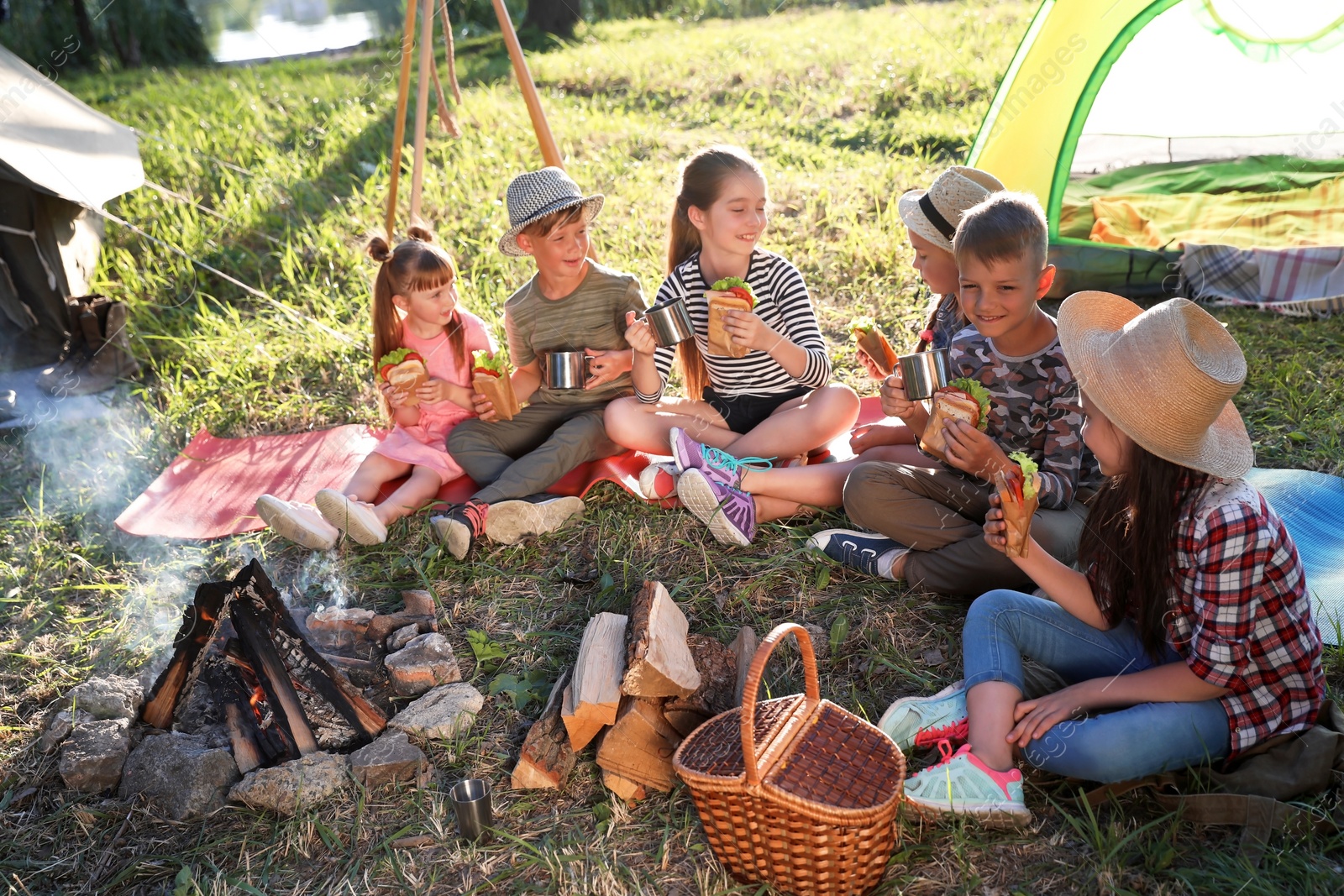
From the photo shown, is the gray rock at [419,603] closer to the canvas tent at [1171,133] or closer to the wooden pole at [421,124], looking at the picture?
the wooden pole at [421,124]

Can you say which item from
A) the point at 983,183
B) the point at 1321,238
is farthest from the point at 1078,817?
the point at 1321,238

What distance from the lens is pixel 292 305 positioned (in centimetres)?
540

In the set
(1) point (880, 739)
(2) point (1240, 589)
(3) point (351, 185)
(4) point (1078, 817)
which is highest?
(3) point (351, 185)

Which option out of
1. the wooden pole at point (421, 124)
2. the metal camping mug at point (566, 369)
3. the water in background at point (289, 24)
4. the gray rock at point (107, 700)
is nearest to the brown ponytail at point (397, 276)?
the metal camping mug at point (566, 369)

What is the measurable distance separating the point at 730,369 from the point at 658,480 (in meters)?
0.48

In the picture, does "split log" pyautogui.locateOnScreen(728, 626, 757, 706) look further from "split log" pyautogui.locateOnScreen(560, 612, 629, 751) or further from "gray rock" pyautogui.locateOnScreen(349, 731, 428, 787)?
"gray rock" pyautogui.locateOnScreen(349, 731, 428, 787)

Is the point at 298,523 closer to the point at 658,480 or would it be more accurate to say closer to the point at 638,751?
the point at 658,480

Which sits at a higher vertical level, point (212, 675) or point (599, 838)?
point (212, 675)

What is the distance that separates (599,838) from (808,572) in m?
1.07

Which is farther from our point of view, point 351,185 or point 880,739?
point 351,185

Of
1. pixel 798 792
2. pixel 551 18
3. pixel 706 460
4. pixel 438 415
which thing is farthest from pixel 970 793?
pixel 551 18

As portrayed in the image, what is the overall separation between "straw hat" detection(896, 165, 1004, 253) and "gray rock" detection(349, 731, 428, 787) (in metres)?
2.06

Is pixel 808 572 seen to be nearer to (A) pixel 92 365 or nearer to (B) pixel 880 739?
(B) pixel 880 739

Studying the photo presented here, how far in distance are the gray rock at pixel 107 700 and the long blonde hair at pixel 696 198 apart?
1.96 meters
